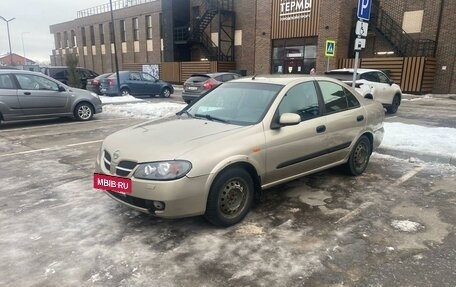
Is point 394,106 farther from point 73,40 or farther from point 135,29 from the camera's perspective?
point 73,40

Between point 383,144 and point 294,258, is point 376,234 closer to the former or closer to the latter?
point 294,258

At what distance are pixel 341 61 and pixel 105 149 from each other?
22.2 metres

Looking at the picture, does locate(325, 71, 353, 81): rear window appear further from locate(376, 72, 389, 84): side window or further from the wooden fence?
the wooden fence

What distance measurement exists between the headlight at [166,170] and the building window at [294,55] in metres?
23.5

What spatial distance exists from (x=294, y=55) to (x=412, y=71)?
8.51 meters

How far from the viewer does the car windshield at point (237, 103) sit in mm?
4254

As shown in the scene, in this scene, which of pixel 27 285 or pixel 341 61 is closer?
pixel 27 285

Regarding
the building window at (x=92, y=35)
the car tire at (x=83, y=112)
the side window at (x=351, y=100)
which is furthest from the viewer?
the building window at (x=92, y=35)

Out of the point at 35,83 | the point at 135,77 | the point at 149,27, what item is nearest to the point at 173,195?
the point at 35,83

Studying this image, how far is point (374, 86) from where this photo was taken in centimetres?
1191

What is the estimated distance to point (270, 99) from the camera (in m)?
4.33

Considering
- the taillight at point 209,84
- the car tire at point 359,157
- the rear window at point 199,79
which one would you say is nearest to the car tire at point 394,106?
the taillight at point 209,84

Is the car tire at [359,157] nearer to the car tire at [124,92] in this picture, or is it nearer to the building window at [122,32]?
the car tire at [124,92]

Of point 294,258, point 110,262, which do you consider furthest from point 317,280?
point 110,262
